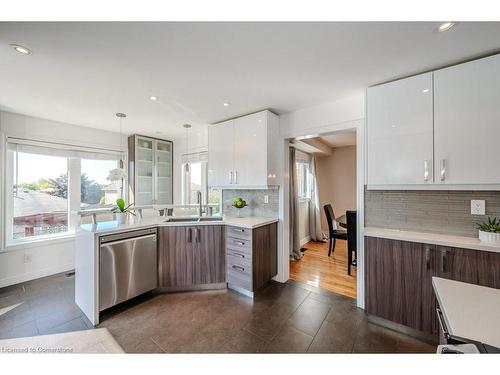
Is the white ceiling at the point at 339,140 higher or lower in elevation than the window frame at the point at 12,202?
higher

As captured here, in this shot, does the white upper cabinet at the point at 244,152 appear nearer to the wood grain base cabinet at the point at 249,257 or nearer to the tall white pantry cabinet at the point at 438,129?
the wood grain base cabinet at the point at 249,257

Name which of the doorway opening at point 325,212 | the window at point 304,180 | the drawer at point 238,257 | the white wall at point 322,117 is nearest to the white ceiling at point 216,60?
the white wall at point 322,117

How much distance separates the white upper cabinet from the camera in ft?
8.86

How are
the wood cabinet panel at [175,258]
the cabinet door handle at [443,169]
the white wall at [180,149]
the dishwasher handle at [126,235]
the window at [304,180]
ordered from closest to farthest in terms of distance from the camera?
the cabinet door handle at [443,169] < the dishwasher handle at [126,235] < the wood cabinet panel at [175,258] < the white wall at [180,149] < the window at [304,180]

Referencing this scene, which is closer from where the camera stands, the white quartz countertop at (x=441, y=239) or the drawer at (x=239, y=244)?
the white quartz countertop at (x=441, y=239)

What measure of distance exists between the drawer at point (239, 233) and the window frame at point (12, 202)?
5.99 ft

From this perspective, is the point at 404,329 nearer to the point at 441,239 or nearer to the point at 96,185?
the point at 441,239

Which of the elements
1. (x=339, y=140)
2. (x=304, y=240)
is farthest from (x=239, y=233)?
(x=339, y=140)

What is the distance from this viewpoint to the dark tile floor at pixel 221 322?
1.72 m

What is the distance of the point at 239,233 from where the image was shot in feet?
8.42

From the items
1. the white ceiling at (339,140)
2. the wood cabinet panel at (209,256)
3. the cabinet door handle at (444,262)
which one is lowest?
the wood cabinet panel at (209,256)

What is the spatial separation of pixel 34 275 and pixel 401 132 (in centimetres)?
500

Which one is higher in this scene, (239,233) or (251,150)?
(251,150)
